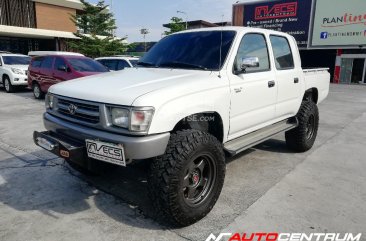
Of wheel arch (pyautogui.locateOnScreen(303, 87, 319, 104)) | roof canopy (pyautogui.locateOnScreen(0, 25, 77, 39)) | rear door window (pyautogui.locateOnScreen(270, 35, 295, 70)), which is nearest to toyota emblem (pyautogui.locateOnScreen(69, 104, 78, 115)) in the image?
rear door window (pyautogui.locateOnScreen(270, 35, 295, 70))

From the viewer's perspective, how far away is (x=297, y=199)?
3.59m

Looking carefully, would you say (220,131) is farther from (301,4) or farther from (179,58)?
(301,4)

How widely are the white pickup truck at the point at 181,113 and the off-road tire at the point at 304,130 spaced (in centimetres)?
76

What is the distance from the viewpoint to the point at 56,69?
1059 cm

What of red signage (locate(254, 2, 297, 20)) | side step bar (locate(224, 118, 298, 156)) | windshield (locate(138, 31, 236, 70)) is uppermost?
red signage (locate(254, 2, 297, 20))

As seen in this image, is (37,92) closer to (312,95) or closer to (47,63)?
(47,63)

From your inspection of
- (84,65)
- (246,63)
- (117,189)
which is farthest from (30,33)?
(246,63)

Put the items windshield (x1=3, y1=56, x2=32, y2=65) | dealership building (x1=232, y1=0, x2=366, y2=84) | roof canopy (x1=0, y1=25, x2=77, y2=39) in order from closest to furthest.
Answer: windshield (x1=3, y1=56, x2=32, y2=65) → dealership building (x1=232, y1=0, x2=366, y2=84) → roof canopy (x1=0, y1=25, x2=77, y2=39)

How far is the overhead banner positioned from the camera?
74.8ft

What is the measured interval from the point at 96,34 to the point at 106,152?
28.7 meters

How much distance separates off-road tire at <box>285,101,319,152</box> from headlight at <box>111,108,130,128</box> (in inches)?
135

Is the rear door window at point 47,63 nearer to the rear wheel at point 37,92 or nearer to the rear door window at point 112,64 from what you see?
the rear wheel at point 37,92

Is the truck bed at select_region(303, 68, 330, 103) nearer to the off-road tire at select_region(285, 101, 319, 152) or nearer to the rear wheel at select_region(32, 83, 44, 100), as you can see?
the off-road tire at select_region(285, 101, 319, 152)

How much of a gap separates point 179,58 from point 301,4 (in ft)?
82.6
